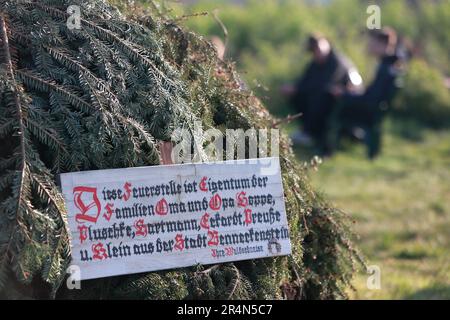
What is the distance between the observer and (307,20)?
16297mm

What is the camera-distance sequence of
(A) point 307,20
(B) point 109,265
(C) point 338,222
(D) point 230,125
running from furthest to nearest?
(A) point 307,20 < (C) point 338,222 < (D) point 230,125 < (B) point 109,265

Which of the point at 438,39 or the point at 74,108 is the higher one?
the point at 438,39

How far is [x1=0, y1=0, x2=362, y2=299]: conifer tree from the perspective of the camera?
3891mm

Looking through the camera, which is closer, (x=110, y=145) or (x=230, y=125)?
(x=110, y=145)

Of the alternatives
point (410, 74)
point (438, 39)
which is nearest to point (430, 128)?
point (410, 74)

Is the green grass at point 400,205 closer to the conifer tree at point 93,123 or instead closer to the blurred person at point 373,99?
the blurred person at point 373,99

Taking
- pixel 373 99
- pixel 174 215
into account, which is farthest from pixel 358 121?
pixel 174 215

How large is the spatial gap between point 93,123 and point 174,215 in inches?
22.0

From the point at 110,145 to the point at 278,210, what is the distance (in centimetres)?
89

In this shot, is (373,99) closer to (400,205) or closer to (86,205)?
(400,205)

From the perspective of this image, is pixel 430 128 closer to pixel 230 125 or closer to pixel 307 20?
pixel 307 20

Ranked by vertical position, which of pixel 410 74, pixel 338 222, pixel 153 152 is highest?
pixel 410 74

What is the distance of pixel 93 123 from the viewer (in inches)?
160

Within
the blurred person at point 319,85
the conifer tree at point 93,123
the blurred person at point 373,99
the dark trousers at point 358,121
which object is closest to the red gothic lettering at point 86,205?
the conifer tree at point 93,123
